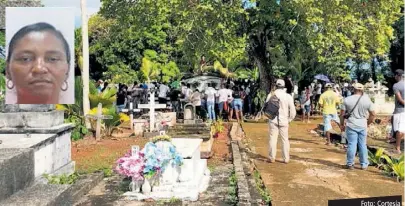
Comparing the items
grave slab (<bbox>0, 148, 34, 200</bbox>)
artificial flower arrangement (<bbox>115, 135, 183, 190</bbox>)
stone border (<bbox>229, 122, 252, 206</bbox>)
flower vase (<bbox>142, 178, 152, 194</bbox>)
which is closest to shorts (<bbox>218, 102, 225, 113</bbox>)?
stone border (<bbox>229, 122, 252, 206</bbox>)

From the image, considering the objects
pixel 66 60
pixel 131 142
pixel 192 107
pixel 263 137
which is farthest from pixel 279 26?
pixel 66 60

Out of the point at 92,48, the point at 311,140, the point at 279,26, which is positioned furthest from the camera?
the point at 92,48

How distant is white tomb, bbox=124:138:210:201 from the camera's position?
6.91 meters

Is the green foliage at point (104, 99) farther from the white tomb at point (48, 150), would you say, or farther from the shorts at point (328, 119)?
the white tomb at point (48, 150)

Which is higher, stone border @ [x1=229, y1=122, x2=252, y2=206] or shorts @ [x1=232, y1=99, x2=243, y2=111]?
shorts @ [x1=232, y1=99, x2=243, y2=111]

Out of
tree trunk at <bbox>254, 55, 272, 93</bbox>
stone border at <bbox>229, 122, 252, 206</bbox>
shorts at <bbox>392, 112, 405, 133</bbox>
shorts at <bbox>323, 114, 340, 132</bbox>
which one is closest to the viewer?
stone border at <bbox>229, 122, 252, 206</bbox>

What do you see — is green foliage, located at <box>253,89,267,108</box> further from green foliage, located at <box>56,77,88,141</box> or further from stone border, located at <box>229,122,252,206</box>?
stone border, located at <box>229,122,252,206</box>

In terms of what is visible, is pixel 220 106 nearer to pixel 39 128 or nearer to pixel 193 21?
pixel 193 21

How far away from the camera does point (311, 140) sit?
13.5 meters

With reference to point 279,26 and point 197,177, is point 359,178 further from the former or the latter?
point 279,26

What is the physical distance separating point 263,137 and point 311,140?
4.65ft

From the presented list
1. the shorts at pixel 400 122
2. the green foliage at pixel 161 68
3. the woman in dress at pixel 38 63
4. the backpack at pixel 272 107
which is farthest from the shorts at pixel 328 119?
the green foliage at pixel 161 68

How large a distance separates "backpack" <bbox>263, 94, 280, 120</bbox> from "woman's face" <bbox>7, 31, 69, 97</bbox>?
3.76 metres

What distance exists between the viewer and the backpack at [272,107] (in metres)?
9.52
